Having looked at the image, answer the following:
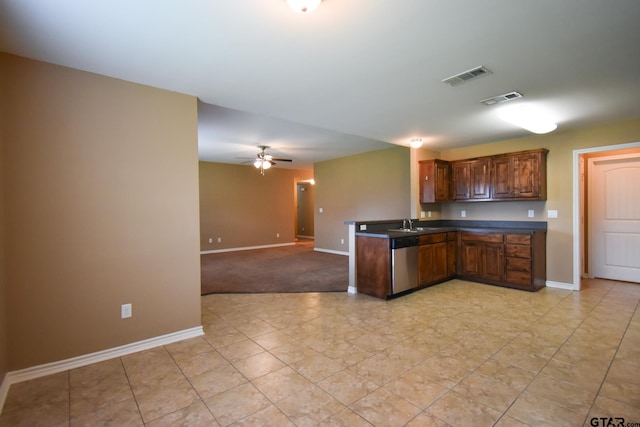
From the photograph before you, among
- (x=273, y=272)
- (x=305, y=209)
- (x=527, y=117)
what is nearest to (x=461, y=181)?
(x=527, y=117)

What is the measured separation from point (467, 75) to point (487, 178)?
2970 mm

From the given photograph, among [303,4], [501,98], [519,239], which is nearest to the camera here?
[303,4]

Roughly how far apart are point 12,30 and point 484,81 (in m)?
3.57

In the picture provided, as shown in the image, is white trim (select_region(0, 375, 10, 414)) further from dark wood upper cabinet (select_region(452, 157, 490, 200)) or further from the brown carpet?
dark wood upper cabinet (select_region(452, 157, 490, 200))

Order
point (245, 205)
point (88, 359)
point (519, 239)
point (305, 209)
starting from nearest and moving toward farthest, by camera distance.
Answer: point (88, 359) < point (519, 239) < point (245, 205) < point (305, 209)

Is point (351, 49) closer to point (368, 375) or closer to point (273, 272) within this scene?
point (368, 375)

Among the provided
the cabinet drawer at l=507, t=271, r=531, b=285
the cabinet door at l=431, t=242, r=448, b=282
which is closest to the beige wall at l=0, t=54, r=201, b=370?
the cabinet door at l=431, t=242, r=448, b=282

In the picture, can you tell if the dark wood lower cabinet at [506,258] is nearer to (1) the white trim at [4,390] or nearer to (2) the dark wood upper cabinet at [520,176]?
(2) the dark wood upper cabinet at [520,176]

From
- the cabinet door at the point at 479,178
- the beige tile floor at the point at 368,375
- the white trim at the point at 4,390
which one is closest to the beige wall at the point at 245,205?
the beige tile floor at the point at 368,375

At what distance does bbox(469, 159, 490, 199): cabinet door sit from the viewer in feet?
16.7

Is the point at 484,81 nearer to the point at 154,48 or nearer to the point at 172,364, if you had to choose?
the point at 154,48

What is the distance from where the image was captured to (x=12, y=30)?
1.92 metres

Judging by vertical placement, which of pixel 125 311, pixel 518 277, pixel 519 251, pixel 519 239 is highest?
pixel 519 239

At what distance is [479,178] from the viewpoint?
5.20 meters
